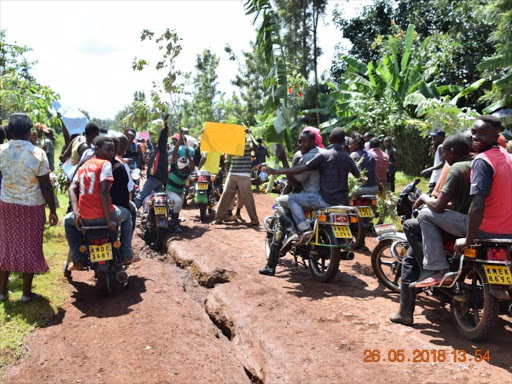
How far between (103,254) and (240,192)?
4913mm

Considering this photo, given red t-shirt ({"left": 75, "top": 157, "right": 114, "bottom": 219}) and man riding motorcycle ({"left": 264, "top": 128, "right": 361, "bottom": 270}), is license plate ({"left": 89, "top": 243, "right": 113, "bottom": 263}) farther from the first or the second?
man riding motorcycle ({"left": 264, "top": 128, "right": 361, "bottom": 270})

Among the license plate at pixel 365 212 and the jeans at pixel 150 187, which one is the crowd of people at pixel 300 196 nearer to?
the license plate at pixel 365 212

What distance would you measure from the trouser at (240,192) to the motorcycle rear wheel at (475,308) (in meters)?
6.01

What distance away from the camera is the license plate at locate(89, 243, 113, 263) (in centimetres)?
552

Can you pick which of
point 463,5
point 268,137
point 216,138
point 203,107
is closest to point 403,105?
point 463,5

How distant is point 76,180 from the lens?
223 inches

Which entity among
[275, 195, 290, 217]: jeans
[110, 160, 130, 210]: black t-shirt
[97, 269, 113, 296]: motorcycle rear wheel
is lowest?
[97, 269, 113, 296]: motorcycle rear wheel

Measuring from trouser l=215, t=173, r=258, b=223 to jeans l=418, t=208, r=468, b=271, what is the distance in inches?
227

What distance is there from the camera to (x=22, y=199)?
17.9 ft

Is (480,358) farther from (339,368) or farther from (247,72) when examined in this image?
(247,72)

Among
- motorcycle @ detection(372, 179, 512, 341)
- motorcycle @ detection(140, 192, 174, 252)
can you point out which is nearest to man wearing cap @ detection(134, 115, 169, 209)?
motorcycle @ detection(140, 192, 174, 252)


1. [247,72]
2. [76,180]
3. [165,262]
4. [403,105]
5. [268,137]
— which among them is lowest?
[165,262]

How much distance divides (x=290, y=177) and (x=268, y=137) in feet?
2.46

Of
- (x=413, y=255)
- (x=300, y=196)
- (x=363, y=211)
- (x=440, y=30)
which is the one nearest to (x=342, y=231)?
(x=300, y=196)
